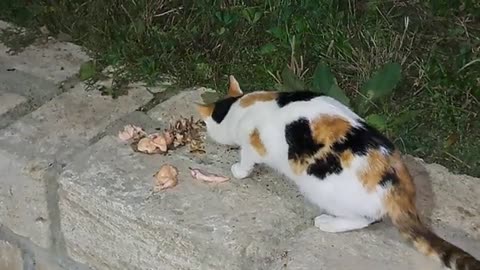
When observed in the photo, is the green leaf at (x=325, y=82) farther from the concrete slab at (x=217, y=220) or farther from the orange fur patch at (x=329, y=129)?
the orange fur patch at (x=329, y=129)

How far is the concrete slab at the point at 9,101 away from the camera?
2535 millimetres

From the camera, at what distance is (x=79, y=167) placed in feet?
7.55

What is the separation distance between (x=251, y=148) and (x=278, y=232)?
0.62ft

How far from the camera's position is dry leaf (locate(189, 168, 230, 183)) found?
2.22 metres

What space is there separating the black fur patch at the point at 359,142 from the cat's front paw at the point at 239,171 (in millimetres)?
313

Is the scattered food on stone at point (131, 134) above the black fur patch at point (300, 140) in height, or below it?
below

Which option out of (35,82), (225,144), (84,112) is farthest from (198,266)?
(35,82)

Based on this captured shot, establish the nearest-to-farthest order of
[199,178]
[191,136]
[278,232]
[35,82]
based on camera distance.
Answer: [278,232] < [199,178] < [191,136] < [35,82]

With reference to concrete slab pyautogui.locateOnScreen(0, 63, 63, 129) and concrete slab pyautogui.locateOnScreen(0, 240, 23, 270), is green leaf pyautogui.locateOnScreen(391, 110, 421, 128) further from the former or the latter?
concrete slab pyautogui.locateOnScreen(0, 240, 23, 270)

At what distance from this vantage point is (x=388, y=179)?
194cm

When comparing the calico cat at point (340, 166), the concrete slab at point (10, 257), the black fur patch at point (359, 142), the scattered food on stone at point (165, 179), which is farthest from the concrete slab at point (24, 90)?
the black fur patch at point (359, 142)

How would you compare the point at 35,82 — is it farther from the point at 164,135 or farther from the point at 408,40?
the point at 408,40

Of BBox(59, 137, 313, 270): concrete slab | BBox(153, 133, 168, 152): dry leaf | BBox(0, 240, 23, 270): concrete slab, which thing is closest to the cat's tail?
BBox(59, 137, 313, 270): concrete slab

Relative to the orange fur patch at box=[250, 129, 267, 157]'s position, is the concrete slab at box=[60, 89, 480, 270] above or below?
below
